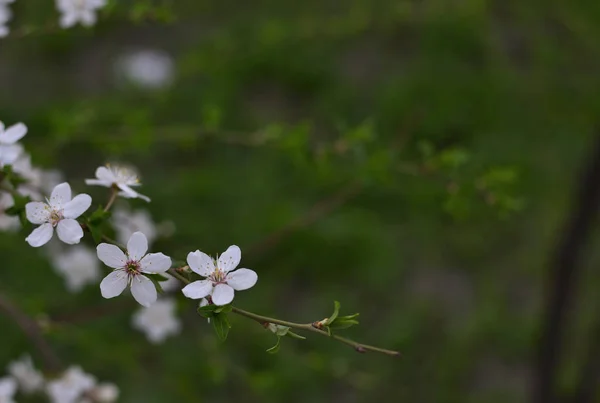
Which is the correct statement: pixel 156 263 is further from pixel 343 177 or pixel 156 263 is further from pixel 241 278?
pixel 343 177

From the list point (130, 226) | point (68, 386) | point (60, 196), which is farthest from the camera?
point (130, 226)

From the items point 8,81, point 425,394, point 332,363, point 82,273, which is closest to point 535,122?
point 425,394

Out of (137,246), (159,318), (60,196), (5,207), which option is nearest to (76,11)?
(5,207)

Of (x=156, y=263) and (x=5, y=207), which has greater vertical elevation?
(x=5, y=207)

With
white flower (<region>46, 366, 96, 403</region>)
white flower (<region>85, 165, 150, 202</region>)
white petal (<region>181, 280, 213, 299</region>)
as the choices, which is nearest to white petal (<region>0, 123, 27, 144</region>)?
white flower (<region>85, 165, 150, 202</region>)

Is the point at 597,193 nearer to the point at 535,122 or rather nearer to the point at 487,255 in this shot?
the point at 487,255

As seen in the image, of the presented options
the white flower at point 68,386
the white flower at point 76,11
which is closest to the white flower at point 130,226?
the white flower at point 68,386
